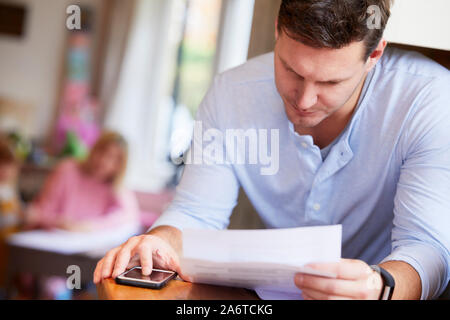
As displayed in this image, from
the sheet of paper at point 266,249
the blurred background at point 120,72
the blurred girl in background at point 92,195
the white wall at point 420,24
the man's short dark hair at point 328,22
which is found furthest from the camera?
the blurred background at point 120,72

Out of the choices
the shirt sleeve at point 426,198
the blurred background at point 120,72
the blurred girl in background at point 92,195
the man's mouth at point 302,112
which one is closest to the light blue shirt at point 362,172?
the shirt sleeve at point 426,198

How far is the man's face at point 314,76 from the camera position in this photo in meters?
0.89

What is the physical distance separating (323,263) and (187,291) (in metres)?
0.20

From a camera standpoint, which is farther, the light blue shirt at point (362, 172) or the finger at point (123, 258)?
the light blue shirt at point (362, 172)

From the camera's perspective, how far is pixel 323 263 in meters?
0.67

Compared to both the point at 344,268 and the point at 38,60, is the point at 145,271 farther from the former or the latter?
the point at 38,60

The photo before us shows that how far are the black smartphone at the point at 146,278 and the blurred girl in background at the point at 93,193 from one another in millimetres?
2415

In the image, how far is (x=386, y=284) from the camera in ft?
2.38

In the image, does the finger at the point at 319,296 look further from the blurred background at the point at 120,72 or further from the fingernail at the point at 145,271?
the blurred background at the point at 120,72

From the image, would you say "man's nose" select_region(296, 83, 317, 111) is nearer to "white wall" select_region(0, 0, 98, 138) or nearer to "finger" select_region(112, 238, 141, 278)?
"finger" select_region(112, 238, 141, 278)

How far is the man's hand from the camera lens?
669 mm

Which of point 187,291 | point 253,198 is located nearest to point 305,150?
point 253,198

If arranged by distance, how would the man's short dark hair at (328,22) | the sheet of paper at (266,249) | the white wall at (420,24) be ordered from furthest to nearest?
the white wall at (420,24)
the man's short dark hair at (328,22)
the sheet of paper at (266,249)
